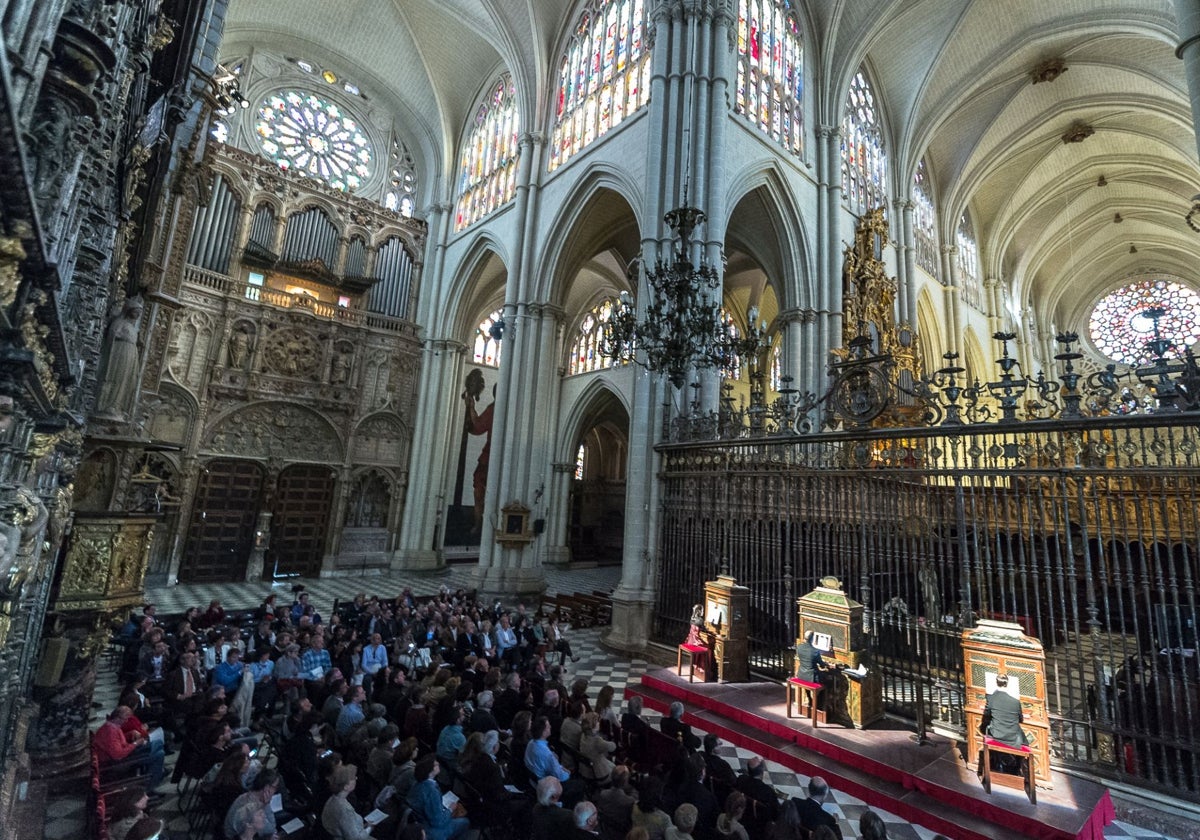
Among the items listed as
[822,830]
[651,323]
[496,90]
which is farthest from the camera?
[496,90]

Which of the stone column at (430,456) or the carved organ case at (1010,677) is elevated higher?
the stone column at (430,456)

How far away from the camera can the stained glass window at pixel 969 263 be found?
24250mm

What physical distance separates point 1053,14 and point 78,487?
26722mm

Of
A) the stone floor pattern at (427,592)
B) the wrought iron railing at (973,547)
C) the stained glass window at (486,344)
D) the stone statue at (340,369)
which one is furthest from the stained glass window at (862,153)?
the stone statue at (340,369)

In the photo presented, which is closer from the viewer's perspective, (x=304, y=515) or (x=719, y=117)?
(x=719, y=117)

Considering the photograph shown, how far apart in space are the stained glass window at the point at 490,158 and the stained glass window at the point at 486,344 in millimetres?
4064

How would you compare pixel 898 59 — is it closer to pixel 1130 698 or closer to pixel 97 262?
pixel 1130 698

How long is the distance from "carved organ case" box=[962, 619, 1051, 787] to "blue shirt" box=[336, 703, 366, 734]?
5.03 meters

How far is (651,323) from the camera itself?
806 cm

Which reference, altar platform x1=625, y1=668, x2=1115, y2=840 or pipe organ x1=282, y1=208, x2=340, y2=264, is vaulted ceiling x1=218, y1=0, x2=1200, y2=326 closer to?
pipe organ x1=282, y1=208, x2=340, y2=264

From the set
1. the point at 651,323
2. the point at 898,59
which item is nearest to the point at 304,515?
the point at 651,323

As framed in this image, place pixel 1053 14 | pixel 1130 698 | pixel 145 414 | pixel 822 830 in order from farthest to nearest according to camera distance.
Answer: pixel 1053 14 → pixel 145 414 → pixel 1130 698 → pixel 822 830

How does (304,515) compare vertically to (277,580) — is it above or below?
above

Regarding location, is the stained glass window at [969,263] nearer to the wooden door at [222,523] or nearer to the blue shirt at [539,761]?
the blue shirt at [539,761]
